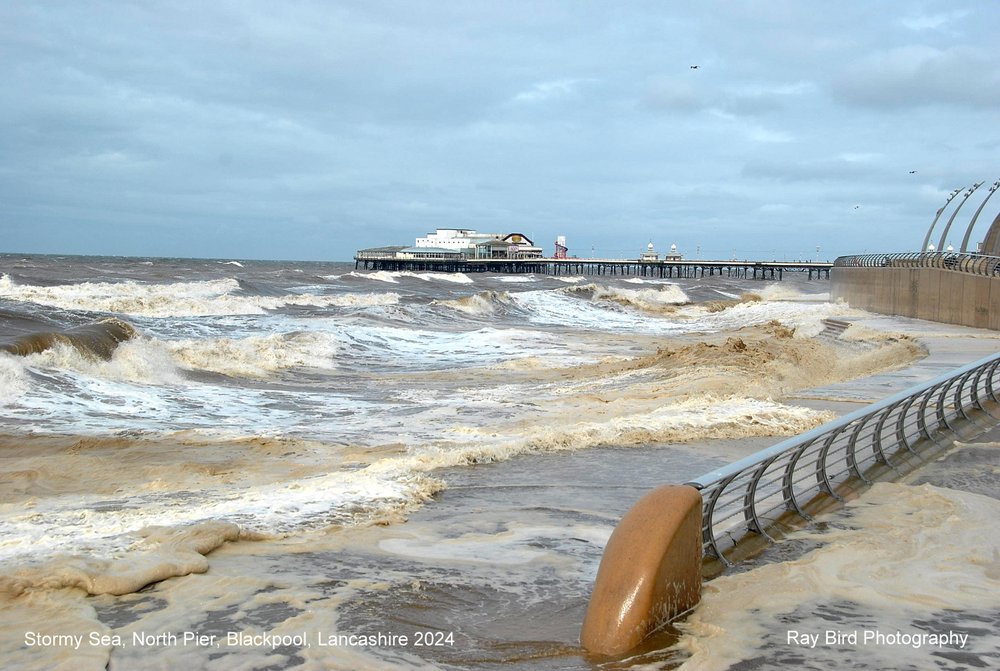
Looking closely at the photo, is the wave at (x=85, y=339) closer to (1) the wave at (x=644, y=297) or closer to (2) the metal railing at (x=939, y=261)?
(2) the metal railing at (x=939, y=261)

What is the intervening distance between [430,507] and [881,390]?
7575mm

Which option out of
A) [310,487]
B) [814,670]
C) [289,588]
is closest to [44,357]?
[310,487]

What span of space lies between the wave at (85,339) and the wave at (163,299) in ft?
46.3

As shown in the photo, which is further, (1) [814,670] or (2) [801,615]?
(2) [801,615]

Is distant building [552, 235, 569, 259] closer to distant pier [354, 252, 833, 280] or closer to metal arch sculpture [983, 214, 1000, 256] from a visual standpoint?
distant pier [354, 252, 833, 280]

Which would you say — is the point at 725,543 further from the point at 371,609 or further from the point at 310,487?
the point at 310,487

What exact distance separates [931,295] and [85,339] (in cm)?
2380

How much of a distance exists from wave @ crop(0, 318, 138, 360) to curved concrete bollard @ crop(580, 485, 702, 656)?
1425 centimetres

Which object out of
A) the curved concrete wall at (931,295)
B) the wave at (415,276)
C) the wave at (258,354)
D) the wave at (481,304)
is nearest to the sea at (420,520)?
the wave at (258,354)

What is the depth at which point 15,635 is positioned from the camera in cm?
486

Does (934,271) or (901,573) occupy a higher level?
(934,271)

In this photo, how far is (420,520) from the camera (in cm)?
730

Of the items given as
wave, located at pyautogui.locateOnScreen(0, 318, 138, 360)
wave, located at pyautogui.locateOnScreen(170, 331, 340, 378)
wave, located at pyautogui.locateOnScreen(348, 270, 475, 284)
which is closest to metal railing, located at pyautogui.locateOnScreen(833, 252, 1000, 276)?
wave, located at pyautogui.locateOnScreen(170, 331, 340, 378)

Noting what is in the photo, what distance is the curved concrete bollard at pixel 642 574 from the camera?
15.2 feet
